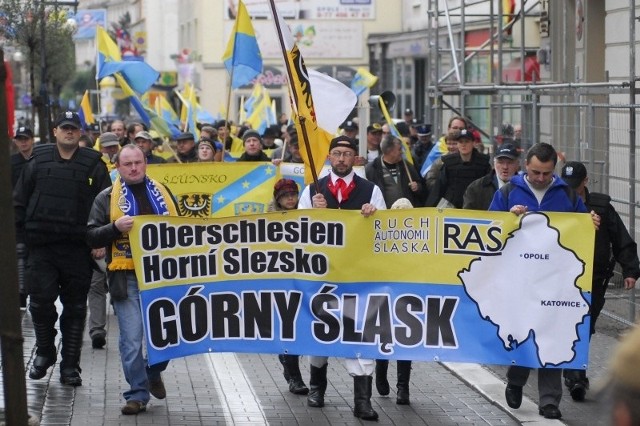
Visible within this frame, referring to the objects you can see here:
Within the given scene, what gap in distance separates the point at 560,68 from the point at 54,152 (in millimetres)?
10633

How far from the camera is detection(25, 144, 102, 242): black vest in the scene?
30.5ft

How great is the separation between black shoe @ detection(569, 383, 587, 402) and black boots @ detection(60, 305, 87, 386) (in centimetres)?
341

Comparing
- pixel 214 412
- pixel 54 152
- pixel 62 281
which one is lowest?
pixel 214 412

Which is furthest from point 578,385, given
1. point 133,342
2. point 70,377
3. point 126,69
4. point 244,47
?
point 126,69

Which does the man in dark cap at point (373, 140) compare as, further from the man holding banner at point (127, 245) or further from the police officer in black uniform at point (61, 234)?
the man holding banner at point (127, 245)

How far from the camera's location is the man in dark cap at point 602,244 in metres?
9.07

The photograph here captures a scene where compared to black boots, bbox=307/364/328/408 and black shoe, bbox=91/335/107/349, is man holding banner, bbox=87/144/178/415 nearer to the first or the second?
black boots, bbox=307/364/328/408

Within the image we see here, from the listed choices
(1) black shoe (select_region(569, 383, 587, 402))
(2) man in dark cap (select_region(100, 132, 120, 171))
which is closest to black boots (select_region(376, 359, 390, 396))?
(1) black shoe (select_region(569, 383, 587, 402))

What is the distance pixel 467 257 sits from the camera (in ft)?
26.8

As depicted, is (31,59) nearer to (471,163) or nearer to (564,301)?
(471,163)

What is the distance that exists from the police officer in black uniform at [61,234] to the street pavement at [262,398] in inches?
13.3

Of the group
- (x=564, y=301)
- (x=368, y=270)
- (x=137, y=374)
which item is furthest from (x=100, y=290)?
(x=564, y=301)

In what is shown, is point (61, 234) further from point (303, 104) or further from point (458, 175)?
point (458, 175)

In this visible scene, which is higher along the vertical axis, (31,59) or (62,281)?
(31,59)
